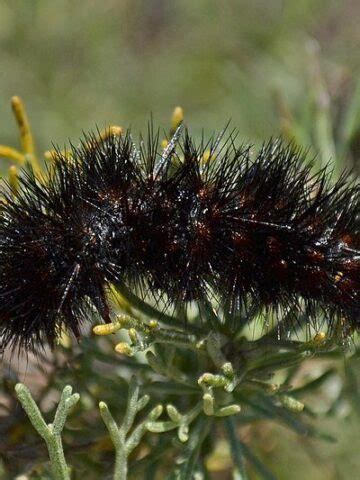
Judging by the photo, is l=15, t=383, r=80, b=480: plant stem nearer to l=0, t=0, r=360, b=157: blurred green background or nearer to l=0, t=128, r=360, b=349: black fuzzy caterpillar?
l=0, t=128, r=360, b=349: black fuzzy caterpillar

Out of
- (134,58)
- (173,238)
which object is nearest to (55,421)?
(173,238)

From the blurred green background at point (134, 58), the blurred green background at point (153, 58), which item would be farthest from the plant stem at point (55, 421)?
the blurred green background at point (134, 58)

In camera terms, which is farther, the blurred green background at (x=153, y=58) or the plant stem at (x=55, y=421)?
the blurred green background at (x=153, y=58)

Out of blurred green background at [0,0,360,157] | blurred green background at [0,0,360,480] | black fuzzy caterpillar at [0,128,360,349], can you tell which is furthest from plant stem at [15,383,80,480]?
blurred green background at [0,0,360,157]

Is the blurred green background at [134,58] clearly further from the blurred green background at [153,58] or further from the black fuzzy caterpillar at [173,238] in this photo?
the black fuzzy caterpillar at [173,238]

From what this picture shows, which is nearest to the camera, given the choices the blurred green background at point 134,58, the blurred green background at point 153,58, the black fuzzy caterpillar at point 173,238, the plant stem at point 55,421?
the plant stem at point 55,421

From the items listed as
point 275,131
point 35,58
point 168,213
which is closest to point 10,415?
point 168,213

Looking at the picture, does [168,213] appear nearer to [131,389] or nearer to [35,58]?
[131,389]
